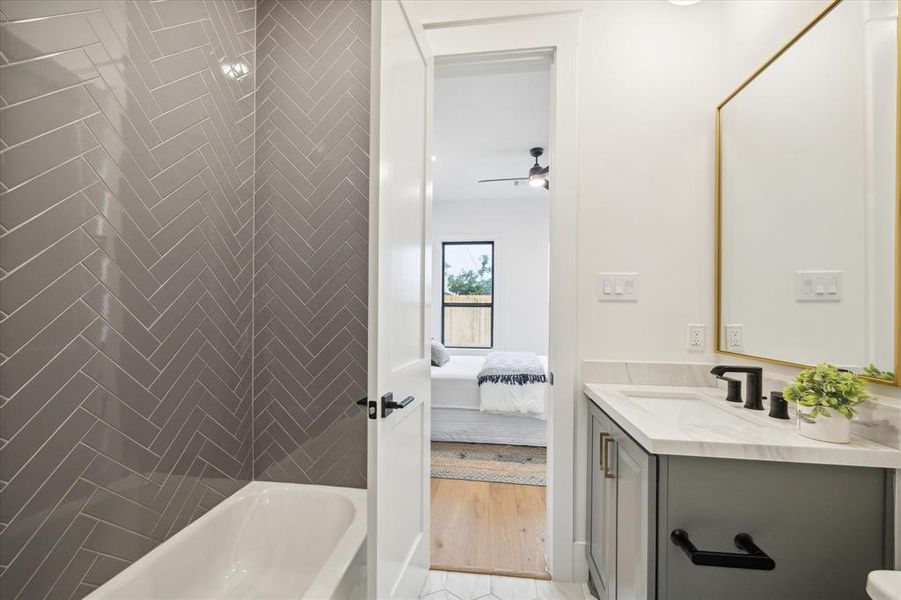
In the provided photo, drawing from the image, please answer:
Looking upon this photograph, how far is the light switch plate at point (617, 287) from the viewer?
182cm

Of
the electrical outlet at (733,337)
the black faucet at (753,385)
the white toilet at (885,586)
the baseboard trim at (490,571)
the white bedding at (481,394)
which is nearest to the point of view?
the white toilet at (885,586)

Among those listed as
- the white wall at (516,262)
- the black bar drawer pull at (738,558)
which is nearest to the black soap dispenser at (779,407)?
the black bar drawer pull at (738,558)

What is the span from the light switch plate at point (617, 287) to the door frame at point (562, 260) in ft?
0.39

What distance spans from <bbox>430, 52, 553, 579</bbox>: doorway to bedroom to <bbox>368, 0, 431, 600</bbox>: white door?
1.91ft

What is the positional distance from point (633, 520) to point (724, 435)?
371mm

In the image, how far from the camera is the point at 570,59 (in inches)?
71.7

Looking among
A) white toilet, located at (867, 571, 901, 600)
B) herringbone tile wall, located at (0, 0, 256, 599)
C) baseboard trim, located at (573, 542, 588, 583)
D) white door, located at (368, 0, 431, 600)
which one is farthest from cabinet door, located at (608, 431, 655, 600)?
herringbone tile wall, located at (0, 0, 256, 599)

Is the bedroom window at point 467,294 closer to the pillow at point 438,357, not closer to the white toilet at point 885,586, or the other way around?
the pillow at point 438,357

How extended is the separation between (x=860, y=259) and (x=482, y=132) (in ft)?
9.37

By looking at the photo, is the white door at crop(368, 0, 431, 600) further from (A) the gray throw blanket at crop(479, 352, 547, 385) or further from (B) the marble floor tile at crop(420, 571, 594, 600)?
(A) the gray throw blanket at crop(479, 352, 547, 385)

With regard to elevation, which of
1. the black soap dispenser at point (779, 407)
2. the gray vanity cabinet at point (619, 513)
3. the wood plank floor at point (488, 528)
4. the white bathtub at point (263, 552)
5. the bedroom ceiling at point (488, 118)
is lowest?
the wood plank floor at point (488, 528)

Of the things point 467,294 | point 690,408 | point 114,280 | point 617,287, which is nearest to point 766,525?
point 690,408

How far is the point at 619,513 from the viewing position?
1337 millimetres

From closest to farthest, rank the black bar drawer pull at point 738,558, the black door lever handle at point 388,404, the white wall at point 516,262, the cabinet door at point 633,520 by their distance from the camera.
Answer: the black bar drawer pull at point 738,558
the cabinet door at point 633,520
the black door lever handle at point 388,404
the white wall at point 516,262
